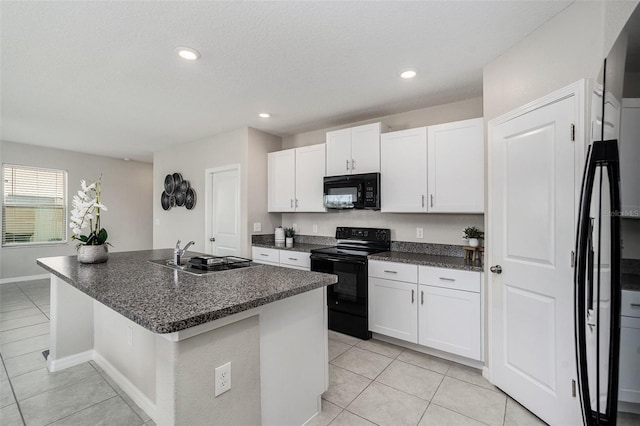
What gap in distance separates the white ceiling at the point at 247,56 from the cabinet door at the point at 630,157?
144 centimetres

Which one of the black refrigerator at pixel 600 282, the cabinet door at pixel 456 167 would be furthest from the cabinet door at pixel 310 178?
the black refrigerator at pixel 600 282

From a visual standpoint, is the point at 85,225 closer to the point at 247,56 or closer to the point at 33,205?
the point at 247,56

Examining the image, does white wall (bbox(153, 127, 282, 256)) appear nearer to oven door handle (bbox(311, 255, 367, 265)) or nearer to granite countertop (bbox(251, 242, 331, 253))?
granite countertop (bbox(251, 242, 331, 253))

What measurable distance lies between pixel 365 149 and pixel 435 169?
0.84 meters

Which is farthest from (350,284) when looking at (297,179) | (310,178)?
(297,179)

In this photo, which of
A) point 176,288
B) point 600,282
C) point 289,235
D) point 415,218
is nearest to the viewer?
point 600,282

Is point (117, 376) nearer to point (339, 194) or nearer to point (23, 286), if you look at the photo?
point (339, 194)

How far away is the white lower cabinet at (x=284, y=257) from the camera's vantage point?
3.52m

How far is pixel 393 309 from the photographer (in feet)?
9.30

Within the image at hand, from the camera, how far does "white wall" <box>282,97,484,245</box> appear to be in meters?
3.00

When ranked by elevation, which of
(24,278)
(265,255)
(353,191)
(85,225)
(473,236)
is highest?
(353,191)

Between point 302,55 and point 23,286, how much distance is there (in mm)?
6200

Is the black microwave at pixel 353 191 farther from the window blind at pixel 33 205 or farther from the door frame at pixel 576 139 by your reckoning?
the window blind at pixel 33 205

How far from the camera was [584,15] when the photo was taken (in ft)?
5.34
